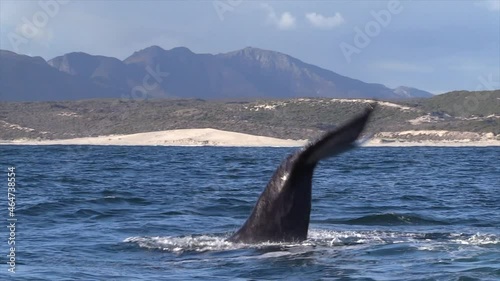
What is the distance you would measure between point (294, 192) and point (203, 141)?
269 ft

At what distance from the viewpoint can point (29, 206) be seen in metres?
18.5

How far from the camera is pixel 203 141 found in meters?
91.9

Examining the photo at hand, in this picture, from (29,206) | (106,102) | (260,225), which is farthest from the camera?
(106,102)

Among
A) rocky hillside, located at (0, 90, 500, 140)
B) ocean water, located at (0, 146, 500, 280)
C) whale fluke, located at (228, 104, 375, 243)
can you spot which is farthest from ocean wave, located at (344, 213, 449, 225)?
rocky hillside, located at (0, 90, 500, 140)

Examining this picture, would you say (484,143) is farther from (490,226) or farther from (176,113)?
(490,226)

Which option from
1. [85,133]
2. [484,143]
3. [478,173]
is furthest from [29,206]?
[85,133]

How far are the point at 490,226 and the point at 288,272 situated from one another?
6.51m

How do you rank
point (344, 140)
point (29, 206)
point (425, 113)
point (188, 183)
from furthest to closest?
1. point (425, 113)
2. point (188, 183)
3. point (29, 206)
4. point (344, 140)

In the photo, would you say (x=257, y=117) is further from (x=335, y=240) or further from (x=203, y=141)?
(x=335, y=240)

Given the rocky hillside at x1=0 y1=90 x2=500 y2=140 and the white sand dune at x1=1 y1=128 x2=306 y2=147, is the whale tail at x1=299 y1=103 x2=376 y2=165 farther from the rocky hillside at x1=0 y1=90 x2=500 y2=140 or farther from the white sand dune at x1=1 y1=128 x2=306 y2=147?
the rocky hillside at x1=0 y1=90 x2=500 y2=140

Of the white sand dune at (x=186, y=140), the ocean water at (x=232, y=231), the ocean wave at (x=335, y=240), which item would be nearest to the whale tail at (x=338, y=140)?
the ocean water at (x=232, y=231)

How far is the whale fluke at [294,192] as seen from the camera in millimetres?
9070

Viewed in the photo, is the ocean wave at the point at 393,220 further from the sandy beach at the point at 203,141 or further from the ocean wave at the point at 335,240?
the sandy beach at the point at 203,141

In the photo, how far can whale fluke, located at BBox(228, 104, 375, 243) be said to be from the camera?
9070mm
